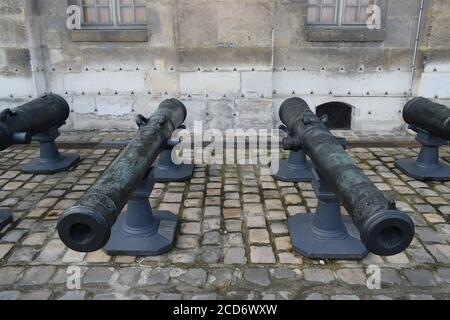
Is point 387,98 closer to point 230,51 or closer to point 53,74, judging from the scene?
point 230,51

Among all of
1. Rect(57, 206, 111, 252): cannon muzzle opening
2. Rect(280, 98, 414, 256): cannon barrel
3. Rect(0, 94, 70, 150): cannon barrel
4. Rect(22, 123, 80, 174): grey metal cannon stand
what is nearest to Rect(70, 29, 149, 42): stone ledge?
Rect(0, 94, 70, 150): cannon barrel

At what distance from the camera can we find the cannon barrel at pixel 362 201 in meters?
2.83

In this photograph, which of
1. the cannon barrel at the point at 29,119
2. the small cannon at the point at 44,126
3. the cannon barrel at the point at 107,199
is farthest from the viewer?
the small cannon at the point at 44,126

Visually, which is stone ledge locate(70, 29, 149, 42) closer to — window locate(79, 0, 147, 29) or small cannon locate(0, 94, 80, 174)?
window locate(79, 0, 147, 29)

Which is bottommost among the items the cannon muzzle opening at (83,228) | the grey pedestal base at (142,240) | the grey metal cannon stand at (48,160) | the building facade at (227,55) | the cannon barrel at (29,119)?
the grey pedestal base at (142,240)

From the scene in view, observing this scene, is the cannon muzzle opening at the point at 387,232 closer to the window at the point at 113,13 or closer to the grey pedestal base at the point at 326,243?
the grey pedestal base at the point at 326,243

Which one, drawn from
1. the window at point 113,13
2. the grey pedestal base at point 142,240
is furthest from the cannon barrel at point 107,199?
→ the window at point 113,13

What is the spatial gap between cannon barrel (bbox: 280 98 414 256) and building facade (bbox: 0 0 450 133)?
3.30 m

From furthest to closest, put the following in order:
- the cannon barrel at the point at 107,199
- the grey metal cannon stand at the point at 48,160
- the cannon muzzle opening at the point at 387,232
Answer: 1. the grey metal cannon stand at the point at 48,160
2. the cannon barrel at the point at 107,199
3. the cannon muzzle opening at the point at 387,232

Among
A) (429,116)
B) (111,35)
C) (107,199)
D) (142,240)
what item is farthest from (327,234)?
(111,35)

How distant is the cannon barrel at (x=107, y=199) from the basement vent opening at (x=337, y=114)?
4421mm

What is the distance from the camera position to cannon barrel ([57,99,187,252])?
2.90m

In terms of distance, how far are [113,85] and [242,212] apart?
4135 mm

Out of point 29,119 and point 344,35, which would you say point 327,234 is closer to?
point 29,119
